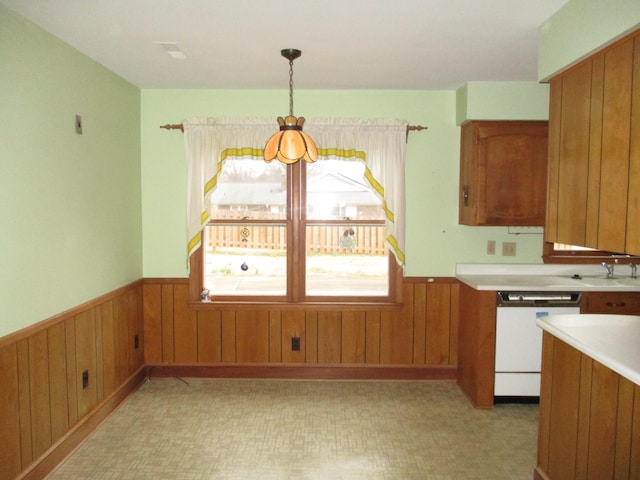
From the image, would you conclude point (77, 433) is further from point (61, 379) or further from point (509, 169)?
point (509, 169)

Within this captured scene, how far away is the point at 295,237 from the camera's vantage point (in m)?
4.44

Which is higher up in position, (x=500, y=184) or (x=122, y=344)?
(x=500, y=184)

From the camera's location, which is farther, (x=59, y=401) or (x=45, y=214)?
(x=59, y=401)

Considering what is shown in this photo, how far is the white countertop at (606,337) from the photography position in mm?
1969

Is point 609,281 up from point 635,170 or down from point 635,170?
down

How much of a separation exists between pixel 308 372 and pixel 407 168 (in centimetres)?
196

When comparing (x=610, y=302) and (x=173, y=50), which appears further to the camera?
(x=610, y=302)

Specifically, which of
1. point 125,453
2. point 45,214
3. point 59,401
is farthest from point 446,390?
point 45,214

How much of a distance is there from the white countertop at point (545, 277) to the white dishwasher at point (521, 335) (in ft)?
0.23

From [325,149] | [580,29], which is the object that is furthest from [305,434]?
[580,29]

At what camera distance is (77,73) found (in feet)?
10.6

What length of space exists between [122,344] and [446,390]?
8.65ft

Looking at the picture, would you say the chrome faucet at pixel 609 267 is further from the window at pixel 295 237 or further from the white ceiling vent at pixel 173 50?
the white ceiling vent at pixel 173 50

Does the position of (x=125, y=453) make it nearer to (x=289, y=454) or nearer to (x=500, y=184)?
(x=289, y=454)
